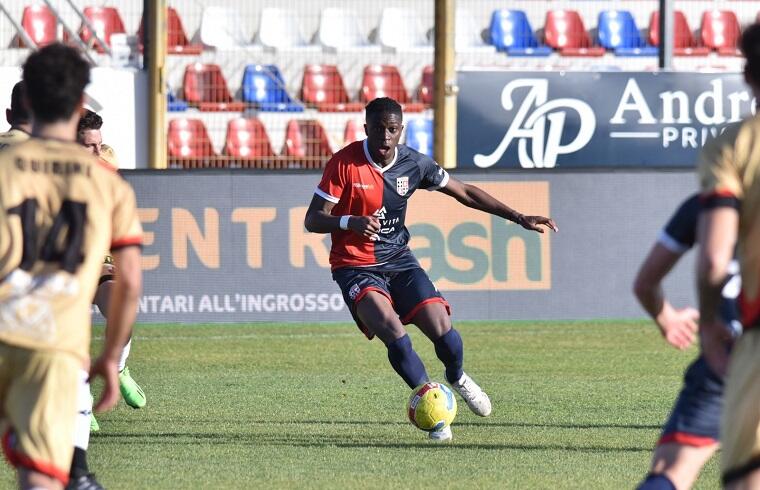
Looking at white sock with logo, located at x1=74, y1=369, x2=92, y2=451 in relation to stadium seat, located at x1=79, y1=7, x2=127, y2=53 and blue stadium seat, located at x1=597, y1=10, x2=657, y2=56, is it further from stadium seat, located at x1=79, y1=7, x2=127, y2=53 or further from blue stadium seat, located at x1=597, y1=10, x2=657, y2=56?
blue stadium seat, located at x1=597, y1=10, x2=657, y2=56

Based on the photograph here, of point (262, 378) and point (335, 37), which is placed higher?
point (335, 37)

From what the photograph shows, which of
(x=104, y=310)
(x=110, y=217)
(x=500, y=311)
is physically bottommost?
(x=500, y=311)

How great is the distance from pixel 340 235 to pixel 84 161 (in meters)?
5.11

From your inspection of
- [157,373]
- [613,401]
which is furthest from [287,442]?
[157,373]

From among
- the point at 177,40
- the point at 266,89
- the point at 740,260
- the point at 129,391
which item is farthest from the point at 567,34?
the point at 740,260

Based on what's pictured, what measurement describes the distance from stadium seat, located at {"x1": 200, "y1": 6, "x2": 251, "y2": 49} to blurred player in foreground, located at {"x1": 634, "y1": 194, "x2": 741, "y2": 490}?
16.9 meters

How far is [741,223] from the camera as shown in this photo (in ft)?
14.5

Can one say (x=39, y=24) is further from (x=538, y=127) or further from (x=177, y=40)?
(x=538, y=127)

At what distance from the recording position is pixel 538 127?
62.7ft

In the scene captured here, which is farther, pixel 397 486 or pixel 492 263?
pixel 492 263

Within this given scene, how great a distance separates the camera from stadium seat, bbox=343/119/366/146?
65.9 ft

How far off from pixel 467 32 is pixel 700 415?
65.0 feet

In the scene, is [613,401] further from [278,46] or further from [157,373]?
[278,46]

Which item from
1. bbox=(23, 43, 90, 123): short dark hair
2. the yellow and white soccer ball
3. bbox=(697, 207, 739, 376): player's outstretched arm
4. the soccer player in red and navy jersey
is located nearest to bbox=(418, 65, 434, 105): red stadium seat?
the soccer player in red and navy jersey
